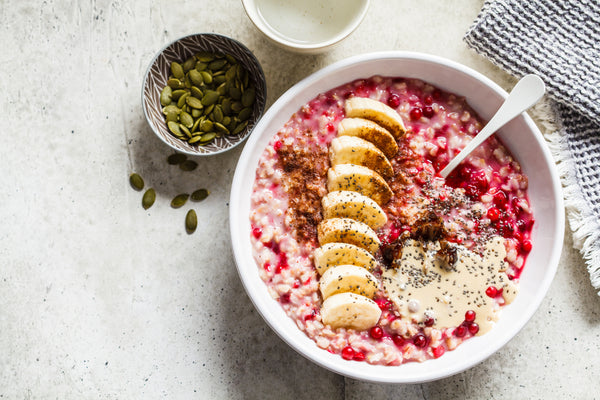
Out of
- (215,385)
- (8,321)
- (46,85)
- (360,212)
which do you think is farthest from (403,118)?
(8,321)

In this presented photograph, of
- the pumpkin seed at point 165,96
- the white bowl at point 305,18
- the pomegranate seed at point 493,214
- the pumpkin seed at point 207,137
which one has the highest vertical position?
the white bowl at point 305,18

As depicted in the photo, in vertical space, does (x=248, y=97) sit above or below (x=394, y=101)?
below

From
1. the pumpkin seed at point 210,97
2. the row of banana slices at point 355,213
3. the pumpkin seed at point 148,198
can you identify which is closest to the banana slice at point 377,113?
the row of banana slices at point 355,213

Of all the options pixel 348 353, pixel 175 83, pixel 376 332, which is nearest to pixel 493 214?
pixel 376 332

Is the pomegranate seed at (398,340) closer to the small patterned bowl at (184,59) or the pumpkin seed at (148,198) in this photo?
the small patterned bowl at (184,59)

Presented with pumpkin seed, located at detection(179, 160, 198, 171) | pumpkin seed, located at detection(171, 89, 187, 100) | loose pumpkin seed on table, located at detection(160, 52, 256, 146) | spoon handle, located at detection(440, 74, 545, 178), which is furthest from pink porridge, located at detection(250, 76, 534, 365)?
pumpkin seed, located at detection(171, 89, 187, 100)

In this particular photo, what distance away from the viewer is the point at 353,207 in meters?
1.90

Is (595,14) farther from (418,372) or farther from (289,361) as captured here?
(289,361)

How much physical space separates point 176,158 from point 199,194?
19 centimetres

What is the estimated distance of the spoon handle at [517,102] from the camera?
6.21ft

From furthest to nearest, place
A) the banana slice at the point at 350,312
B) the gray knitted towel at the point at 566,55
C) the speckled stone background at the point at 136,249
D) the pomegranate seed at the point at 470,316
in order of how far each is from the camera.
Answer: the speckled stone background at the point at 136,249, the gray knitted towel at the point at 566,55, the pomegranate seed at the point at 470,316, the banana slice at the point at 350,312

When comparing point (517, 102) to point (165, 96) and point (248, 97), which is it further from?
point (165, 96)

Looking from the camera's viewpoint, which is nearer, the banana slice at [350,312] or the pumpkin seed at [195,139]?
the banana slice at [350,312]

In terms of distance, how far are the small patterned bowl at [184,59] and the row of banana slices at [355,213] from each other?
40 centimetres
